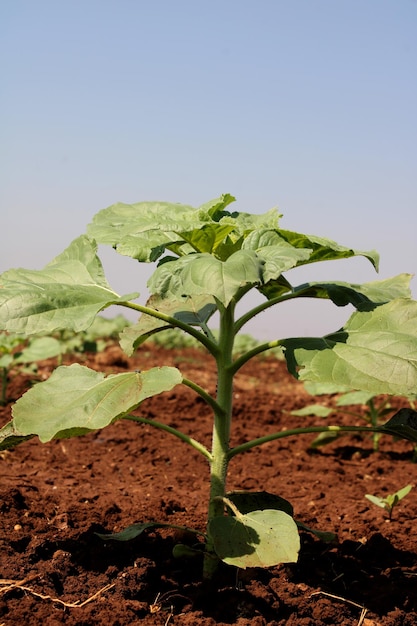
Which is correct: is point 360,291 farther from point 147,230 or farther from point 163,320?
point 147,230

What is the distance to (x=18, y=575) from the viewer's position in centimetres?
271

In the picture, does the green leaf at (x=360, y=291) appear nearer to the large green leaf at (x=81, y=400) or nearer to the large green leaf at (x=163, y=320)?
the large green leaf at (x=163, y=320)

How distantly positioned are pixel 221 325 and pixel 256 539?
2.57 ft

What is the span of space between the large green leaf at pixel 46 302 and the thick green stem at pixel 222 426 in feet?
1.32

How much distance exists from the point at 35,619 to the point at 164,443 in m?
2.57

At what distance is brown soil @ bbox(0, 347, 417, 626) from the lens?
2629mm

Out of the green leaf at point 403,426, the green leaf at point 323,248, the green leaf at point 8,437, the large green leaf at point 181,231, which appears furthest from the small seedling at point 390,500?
the green leaf at point 8,437

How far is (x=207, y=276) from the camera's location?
235 centimetres

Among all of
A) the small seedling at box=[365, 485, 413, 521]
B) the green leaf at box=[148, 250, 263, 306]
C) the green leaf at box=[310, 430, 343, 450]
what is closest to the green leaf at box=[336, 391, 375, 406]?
the green leaf at box=[310, 430, 343, 450]

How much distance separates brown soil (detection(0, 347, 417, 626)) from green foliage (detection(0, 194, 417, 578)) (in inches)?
8.4

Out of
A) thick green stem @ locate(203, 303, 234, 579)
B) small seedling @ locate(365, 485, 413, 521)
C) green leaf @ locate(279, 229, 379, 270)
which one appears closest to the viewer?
green leaf @ locate(279, 229, 379, 270)

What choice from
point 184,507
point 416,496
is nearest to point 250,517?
point 184,507

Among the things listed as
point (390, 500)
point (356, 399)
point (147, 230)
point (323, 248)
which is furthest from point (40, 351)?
point (323, 248)

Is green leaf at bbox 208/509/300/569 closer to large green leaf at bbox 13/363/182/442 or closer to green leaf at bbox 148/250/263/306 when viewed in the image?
large green leaf at bbox 13/363/182/442
